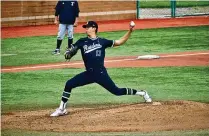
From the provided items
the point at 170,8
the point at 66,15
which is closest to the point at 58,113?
the point at 66,15

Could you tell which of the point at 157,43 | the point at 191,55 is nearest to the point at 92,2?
the point at 157,43

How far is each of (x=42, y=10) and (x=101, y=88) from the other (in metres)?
13.6

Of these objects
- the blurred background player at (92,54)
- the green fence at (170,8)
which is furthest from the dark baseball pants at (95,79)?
the green fence at (170,8)

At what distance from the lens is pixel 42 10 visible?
2662cm

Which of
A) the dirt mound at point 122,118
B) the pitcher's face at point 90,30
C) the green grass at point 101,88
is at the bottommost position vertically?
the green grass at point 101,88

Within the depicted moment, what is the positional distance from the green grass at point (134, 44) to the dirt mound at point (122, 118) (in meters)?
6.67

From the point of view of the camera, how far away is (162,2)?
126ft

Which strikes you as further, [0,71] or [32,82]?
[0,71]

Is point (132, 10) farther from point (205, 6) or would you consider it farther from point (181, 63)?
point (181, 63)

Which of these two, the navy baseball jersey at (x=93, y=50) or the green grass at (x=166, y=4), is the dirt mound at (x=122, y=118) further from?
the green grass at (x=166, y=4)

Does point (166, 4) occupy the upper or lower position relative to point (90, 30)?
lower

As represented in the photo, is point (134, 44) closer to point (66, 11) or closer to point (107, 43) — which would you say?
point (66, 11)

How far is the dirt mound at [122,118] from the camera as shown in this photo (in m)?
9.83

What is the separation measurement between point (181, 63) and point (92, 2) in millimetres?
11819
